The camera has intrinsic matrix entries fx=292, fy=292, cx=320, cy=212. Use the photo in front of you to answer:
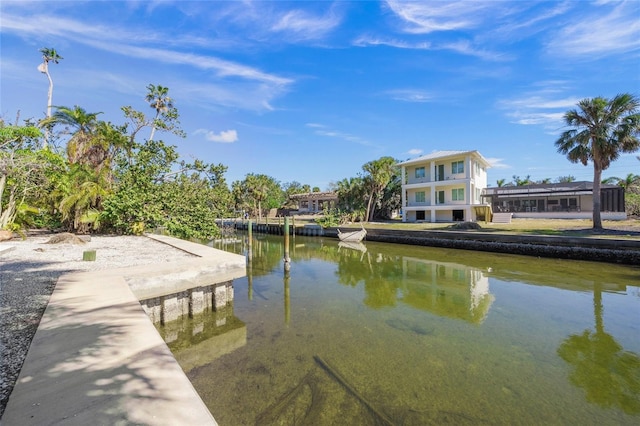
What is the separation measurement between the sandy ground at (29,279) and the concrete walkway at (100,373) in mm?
164

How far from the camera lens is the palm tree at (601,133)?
62.8 ft

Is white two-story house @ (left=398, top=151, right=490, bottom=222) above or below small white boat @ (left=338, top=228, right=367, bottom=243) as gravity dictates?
above

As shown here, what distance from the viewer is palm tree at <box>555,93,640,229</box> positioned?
754 inches

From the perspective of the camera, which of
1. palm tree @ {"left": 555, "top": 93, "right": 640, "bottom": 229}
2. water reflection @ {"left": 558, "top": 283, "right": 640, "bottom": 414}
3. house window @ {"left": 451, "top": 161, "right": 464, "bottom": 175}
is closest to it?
water reflection @ {"left": 558, "top": 283, "right": 640, "bottom": 414}

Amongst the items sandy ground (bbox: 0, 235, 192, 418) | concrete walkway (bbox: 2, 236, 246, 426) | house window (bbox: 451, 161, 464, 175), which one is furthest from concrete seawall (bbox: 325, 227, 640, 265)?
concrete walkway (bbox: 2, 236, 246, 426)

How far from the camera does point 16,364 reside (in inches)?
123

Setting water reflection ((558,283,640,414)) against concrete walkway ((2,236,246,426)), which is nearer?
concrete walkway ((2,236,246,426))

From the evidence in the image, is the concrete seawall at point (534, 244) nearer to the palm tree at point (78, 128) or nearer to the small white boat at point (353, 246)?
the small white boat at point (353, 246)

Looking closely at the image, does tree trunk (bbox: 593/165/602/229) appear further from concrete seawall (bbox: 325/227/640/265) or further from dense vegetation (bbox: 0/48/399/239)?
dense vegetation (bbox: 0/48/399/239)

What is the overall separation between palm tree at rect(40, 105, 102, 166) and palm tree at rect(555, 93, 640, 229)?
32.1 meters

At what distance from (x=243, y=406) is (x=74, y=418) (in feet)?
10.1

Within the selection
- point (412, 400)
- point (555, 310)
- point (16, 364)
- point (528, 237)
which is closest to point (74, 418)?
point (16, 364)

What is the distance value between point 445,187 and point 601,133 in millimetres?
14991

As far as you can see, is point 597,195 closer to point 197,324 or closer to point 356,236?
point 356,236
